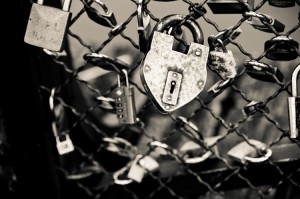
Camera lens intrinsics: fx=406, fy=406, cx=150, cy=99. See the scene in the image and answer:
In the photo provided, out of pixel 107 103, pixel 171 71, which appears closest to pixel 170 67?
pixel 171 71

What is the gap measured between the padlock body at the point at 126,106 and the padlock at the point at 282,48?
31 centimetres

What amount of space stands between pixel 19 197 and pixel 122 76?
0.51 metres

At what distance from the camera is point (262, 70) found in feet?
2.83

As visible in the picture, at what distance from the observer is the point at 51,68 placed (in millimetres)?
1209

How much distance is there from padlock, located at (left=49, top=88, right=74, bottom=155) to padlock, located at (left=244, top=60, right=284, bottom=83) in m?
0.51

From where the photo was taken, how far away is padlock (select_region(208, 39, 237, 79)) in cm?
79

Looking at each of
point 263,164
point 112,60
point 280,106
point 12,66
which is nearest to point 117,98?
point 112,60

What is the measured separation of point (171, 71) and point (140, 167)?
18.3 inches

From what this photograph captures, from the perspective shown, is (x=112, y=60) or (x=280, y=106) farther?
(x=280, y=106)

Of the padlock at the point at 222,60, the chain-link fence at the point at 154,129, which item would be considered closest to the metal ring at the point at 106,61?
the chain-link fence at the point at 154,129

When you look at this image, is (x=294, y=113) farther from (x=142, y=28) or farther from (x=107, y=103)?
(x=107, y=103)

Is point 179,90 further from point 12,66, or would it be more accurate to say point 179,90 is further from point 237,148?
point 12,66

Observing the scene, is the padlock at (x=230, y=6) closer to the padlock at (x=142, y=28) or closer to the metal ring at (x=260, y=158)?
the padlock at (x=142, y=28)

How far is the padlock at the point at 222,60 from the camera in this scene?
792mm
